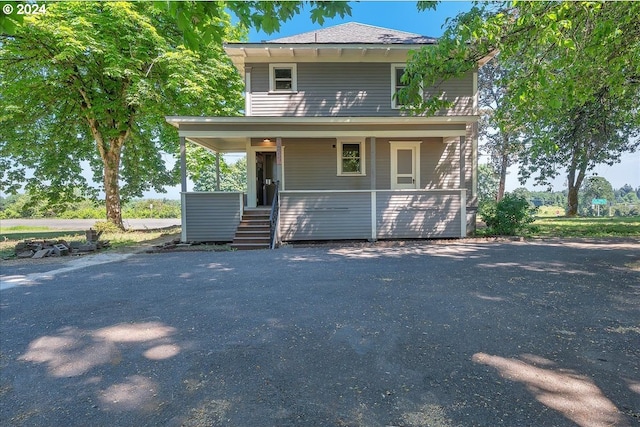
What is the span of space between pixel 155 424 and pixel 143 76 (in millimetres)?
14709

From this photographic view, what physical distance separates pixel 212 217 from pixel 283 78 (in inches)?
234

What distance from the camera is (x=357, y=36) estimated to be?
13.4 meters

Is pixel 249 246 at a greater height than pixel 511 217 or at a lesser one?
lesser

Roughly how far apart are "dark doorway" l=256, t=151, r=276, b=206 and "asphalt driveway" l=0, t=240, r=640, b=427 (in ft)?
24.0

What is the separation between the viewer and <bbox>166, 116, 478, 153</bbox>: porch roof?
1020 centimetres

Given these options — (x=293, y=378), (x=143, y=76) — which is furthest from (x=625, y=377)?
(x=143, y=76)

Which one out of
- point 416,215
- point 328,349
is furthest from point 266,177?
point 328,349

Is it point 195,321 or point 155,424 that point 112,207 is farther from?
point 155,424

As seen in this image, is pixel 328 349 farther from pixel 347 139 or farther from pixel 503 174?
pixel 503 174

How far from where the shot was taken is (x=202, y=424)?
82.4 inches

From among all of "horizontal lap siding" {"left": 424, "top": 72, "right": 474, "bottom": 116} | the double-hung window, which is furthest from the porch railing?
"horizontal lap siding" {"left": 424, "top": 72, "right": 474, "bottom": 116}

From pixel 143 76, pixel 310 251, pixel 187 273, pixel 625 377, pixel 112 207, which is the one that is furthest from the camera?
pixel 112 207

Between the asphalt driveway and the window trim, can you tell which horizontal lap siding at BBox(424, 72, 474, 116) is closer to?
Answer: the window trim

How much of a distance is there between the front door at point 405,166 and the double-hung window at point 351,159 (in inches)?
48.0
